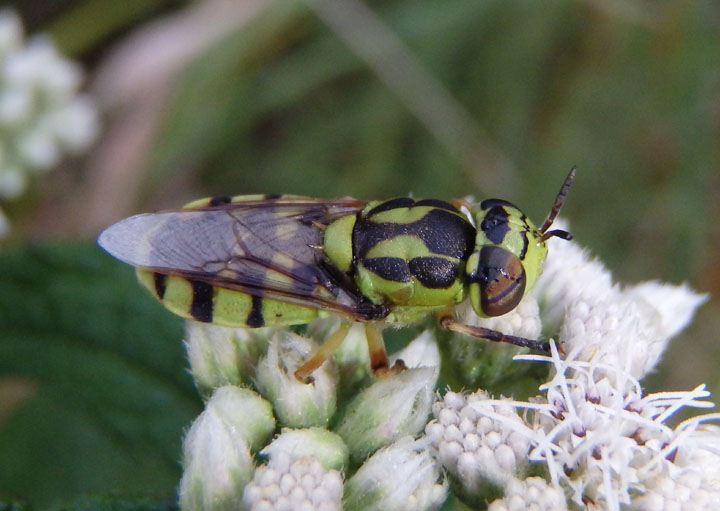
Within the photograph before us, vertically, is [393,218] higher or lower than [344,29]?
lower

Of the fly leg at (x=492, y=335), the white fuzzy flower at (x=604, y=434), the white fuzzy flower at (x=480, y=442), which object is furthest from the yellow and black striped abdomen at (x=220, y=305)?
the white fuzzy flower at (x=604, y=434)

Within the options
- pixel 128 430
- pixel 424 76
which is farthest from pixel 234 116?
pixel 128 430

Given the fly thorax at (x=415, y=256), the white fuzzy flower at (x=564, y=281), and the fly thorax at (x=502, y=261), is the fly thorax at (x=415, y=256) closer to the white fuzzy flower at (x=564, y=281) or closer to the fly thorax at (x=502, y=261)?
the fly thorax at (x=502, y=261)

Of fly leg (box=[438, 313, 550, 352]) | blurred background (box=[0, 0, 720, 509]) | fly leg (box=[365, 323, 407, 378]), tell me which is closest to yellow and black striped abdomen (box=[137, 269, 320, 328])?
fly leg (box=[365, 323, 407, 378])

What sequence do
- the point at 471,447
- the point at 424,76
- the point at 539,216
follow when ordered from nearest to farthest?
the point at 471,447
the point at 539,216
the point at 424,76

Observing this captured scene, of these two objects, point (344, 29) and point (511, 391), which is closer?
point (511, 391)

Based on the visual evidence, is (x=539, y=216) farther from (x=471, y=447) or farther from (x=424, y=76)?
(x=471, y=447)

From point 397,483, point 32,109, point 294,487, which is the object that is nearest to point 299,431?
point 294,487
